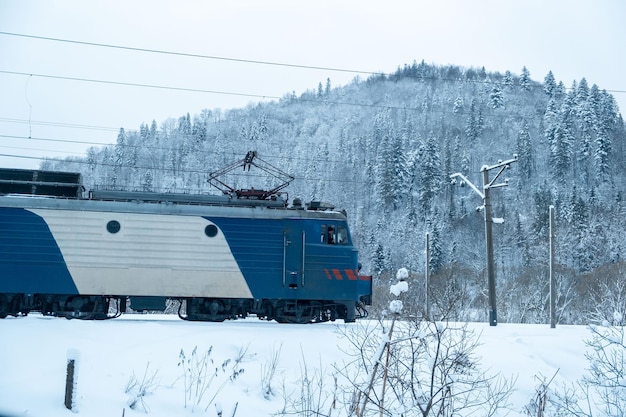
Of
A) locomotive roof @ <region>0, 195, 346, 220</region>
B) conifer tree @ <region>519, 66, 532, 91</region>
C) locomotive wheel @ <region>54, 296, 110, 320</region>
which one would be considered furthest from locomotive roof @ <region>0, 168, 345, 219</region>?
conifer tree @ <region>519, 66, 532, 91</region>

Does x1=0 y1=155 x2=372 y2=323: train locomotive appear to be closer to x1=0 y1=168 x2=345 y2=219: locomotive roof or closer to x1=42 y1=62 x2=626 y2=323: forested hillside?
x1=0 y1=168 x2=345 y2=219: locomotive roof

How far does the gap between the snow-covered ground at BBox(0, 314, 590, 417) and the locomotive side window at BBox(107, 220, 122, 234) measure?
139 inches

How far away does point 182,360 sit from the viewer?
511 inches

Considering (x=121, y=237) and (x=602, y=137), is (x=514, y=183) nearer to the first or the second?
(x=602, y=137)

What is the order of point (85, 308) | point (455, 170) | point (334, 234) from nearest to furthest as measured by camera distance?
point (85, 308) → point (334, 234) → point (455, 170)

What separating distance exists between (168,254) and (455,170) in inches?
4248

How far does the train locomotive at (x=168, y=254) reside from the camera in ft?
60.6

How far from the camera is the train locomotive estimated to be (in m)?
18.5

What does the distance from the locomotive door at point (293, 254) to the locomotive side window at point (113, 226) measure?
5.22 metres

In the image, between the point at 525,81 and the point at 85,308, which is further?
the point at 525,81

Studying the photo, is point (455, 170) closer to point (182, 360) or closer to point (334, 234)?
point (334, 234)

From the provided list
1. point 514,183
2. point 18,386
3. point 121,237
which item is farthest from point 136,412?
point 514,183

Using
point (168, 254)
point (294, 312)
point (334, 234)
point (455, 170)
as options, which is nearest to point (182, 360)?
point (168, 254)

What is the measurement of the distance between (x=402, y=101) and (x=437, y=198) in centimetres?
8657
